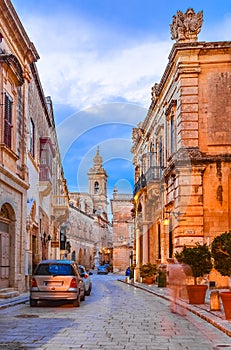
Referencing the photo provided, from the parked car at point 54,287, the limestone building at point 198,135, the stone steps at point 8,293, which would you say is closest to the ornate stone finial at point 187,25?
the limestone building at point 198,135

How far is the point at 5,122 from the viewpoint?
710 inches

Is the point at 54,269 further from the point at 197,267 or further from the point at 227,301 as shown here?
the point at 227,301

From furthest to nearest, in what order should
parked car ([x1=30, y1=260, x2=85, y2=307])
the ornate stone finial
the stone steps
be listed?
the ornate stone finial < the stone steps < parked car ([x1=30, y1=260, x2=85, y2=307])

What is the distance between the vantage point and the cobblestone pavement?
864cm

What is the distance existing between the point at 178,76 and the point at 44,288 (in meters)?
12.8

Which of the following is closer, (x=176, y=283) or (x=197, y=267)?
(x=176, y=283)

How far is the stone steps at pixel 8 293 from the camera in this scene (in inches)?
675

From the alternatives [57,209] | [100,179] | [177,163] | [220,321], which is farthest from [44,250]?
[100,179]

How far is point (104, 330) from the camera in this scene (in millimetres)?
10375

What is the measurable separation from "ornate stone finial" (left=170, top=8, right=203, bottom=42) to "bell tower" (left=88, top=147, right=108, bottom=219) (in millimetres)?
92087

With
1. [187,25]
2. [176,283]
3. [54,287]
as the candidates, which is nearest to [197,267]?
[176,283]

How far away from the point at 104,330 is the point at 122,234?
205 feet

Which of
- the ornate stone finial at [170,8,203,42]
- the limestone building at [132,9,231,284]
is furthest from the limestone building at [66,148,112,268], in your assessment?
the ornate stone finial at [170,8,203,42]

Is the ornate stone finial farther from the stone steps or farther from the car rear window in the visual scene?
the stone steps
